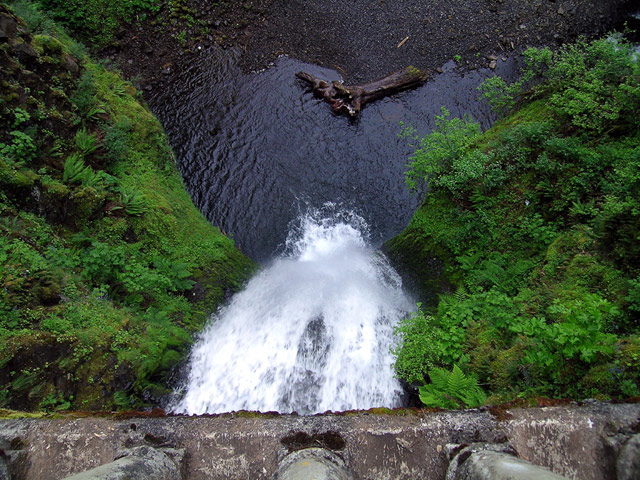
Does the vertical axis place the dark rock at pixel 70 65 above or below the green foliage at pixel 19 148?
A: above

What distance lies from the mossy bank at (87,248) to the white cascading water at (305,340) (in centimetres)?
75

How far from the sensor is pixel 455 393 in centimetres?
643

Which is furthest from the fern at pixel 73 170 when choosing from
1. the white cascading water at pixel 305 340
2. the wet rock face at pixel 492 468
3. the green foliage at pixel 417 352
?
the wet rock face at pixel 492 468

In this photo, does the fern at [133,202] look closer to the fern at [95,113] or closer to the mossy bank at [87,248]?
the mossy bank at [87,248]

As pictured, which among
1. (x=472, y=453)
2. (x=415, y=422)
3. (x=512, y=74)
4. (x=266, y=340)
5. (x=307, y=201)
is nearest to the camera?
(x=472, y=453)

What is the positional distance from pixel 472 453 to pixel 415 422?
0.88 meters

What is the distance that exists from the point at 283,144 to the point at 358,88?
169 inches

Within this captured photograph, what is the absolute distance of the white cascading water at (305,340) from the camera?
7.89 meters

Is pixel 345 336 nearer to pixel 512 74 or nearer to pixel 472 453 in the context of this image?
pixel 472 453

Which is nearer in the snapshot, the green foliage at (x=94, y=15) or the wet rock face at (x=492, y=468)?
the wet rock face at (x=492, y=468)

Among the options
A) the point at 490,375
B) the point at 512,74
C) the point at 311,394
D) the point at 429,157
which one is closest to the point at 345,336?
the point at 311,394

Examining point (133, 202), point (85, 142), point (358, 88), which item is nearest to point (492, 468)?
point (133, 202)

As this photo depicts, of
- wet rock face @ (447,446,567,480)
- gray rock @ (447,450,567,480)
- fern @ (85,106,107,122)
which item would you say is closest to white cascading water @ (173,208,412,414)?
wet rock face @ (447,446,567,480)

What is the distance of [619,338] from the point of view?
546cm
